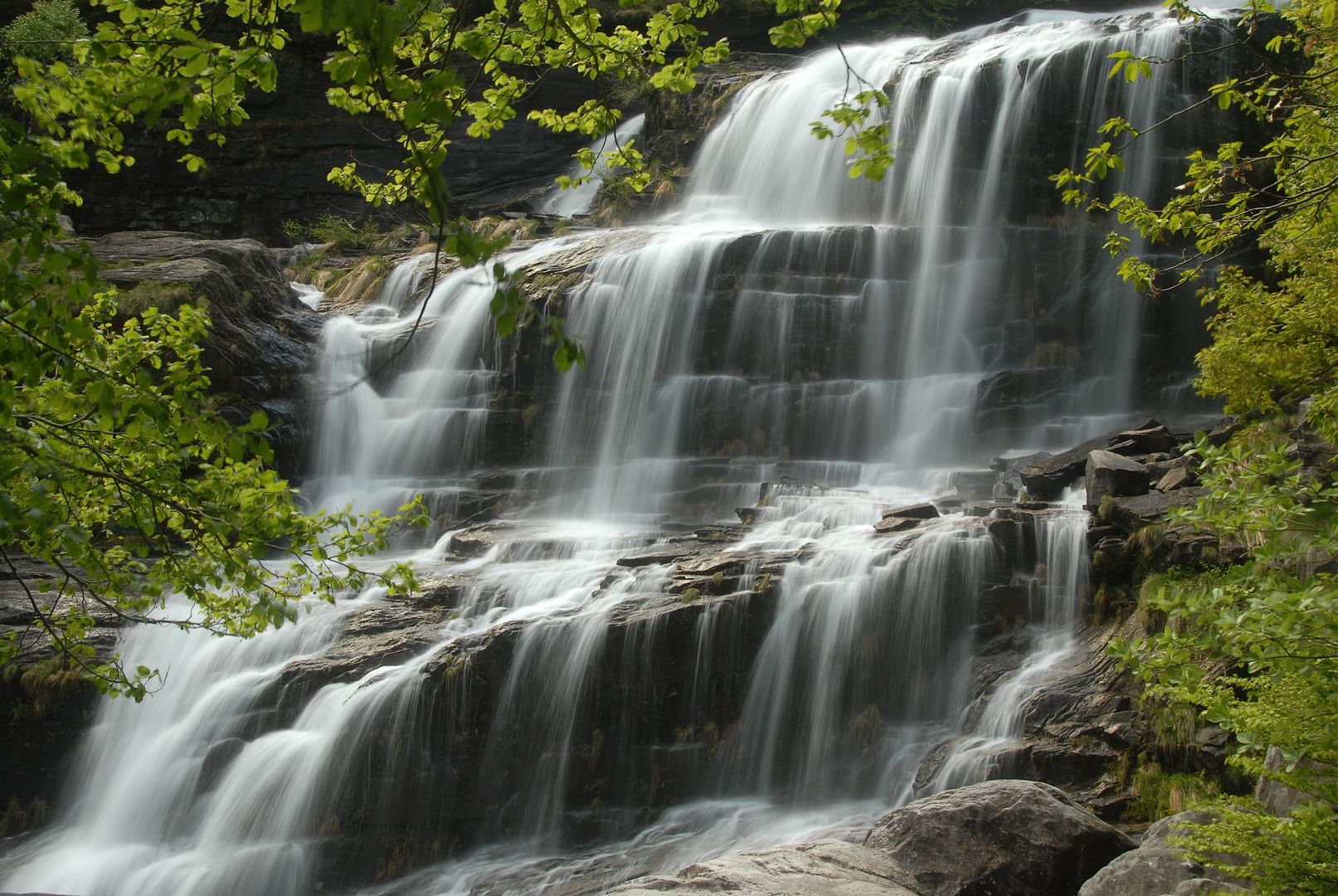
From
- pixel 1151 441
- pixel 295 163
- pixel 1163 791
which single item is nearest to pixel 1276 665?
pixel 1163 791

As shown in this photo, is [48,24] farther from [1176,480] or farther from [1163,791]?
[1163,791]

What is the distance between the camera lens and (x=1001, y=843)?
5383 millimetres

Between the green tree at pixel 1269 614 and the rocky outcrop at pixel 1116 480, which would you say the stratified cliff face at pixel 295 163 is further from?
the green tree at pixel 1269 614

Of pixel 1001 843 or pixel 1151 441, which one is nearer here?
pixel 1001 843

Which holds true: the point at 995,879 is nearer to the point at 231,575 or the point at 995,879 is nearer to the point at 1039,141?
the point at 231,575

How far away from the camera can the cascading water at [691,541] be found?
8.16 m

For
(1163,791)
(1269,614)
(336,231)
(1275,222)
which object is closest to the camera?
(1269,614)

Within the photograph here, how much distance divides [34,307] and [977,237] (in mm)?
16719

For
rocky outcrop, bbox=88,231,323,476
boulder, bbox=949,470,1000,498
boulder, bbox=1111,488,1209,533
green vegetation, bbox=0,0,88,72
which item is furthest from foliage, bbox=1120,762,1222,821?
green vegetation, bbox=0,0,88,72

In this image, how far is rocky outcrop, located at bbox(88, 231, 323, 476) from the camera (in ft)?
50.1

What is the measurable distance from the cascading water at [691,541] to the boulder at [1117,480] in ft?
1.28

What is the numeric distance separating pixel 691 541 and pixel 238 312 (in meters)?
11.0

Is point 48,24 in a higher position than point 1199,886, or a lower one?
higher

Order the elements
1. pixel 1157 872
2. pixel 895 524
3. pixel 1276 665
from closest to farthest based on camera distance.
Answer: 1. pixel 1276 665
2. pixel 1157 872
3. pixel 895 524
